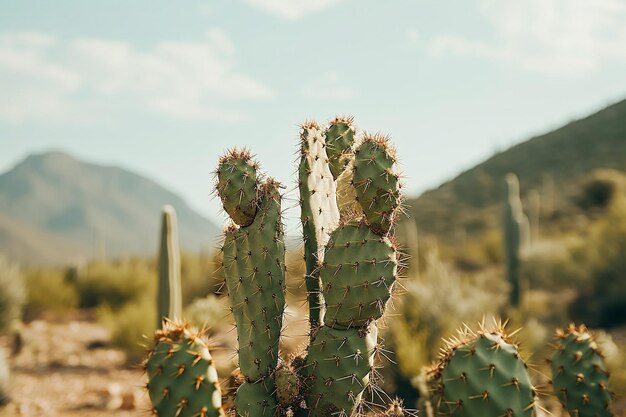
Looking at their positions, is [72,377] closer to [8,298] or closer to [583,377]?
[8,298]

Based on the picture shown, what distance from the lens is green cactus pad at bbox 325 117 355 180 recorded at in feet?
11.7

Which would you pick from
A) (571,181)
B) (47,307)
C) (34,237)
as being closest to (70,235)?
(34,237)

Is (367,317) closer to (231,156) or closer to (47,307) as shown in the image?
(231,156)

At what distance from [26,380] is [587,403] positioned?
8497mm

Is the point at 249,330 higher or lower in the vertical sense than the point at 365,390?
higher

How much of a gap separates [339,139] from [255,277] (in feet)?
2.94

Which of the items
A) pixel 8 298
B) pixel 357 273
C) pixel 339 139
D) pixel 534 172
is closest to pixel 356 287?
pixel 357 273

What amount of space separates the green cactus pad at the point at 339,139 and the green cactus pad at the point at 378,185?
52cm

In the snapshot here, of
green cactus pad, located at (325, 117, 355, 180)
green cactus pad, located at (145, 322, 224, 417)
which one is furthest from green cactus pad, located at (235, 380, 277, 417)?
green cactus pad, located at (325, 117, 355, 180)

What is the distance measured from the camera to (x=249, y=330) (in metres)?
3.14

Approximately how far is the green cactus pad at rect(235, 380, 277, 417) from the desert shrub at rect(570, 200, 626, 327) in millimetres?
10849

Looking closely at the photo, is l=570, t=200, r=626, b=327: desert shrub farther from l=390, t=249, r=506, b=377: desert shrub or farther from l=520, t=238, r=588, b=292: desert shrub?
l=390, t=249, r=506, b=377: desert shrub

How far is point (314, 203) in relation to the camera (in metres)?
3.22

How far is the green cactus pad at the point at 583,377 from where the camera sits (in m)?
3.77
